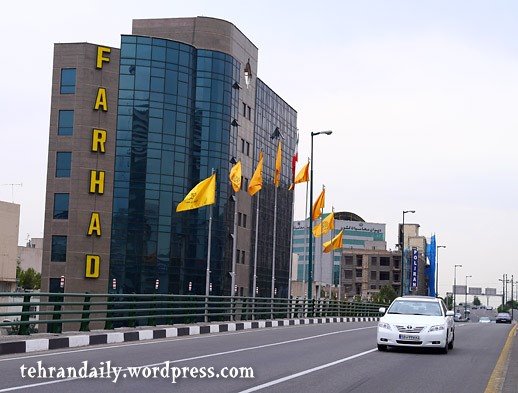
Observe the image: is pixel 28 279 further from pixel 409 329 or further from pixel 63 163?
pixel 409 329

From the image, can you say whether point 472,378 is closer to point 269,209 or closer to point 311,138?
point 311,138

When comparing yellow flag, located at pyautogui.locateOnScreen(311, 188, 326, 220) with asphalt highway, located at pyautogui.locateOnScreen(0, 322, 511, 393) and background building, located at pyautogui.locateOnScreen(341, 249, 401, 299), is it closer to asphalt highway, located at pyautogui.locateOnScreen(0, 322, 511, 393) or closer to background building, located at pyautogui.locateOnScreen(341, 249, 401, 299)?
asphalt highway, located at pyautogui.locateOnScreen(0, 322, 511, 393)

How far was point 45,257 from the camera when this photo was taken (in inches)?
2685

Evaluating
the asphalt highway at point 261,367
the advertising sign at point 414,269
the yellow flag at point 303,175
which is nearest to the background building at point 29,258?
the advertising sign at point 414,269

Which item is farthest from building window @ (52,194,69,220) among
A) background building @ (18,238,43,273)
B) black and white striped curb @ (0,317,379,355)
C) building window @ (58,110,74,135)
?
background building @ (18,238,43,273)

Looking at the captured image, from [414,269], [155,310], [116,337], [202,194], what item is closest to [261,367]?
[116,337]

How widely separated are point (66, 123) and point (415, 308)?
53.4 meters

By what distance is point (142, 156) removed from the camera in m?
71.9

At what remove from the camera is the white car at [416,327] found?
797 inches

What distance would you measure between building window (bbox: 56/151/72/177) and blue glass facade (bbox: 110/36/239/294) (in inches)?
154

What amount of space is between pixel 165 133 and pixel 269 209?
21620 mm

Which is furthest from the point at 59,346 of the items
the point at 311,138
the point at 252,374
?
the point at 311,138

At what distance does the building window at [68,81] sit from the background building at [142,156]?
8cm

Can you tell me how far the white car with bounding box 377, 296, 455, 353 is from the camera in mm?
20234
